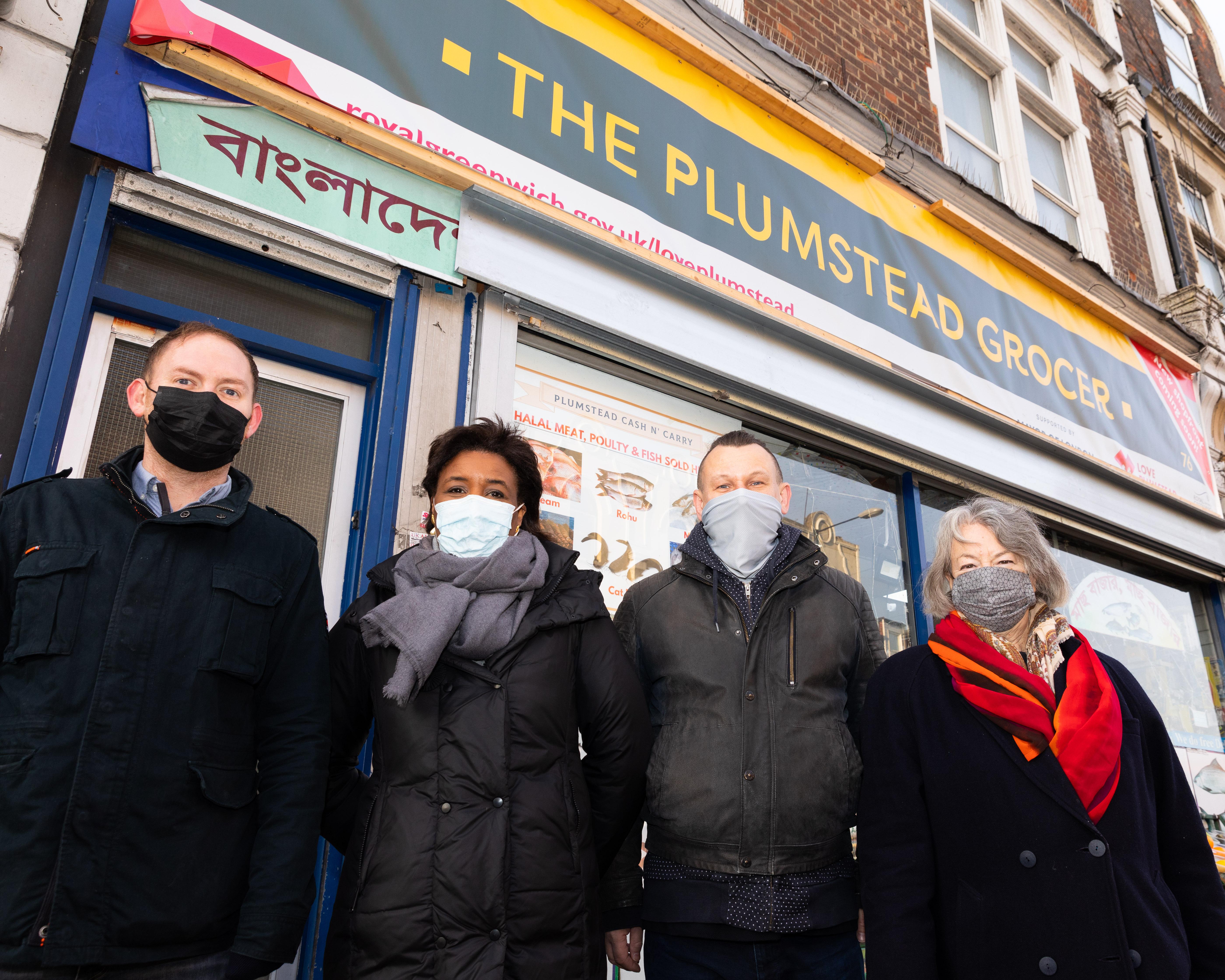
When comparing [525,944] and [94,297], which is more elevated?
[94,297]

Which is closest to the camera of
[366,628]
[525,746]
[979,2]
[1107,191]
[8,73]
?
[525,746]

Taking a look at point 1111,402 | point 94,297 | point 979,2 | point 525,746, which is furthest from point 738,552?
point 979,2

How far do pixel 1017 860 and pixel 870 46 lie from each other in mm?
6497

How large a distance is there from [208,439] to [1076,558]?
6.60 m

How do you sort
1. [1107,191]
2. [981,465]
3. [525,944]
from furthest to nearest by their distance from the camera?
[1107,191], [981,465], [525,944]

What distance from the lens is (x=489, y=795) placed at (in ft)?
6.00

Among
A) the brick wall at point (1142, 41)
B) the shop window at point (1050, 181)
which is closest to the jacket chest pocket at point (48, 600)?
the shop window at point (1050, 181)

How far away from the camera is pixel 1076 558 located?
6.46 metres

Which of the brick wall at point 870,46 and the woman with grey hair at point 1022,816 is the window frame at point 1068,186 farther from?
the woman with grey hair at point 1022,816

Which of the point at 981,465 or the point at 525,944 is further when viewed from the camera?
the point at 981,465

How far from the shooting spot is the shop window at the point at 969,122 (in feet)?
23.5

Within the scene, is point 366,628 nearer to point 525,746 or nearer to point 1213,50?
point 525,746

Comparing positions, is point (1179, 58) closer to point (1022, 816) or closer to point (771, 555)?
point (771, 555)

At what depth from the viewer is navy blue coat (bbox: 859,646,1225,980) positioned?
5.78 ft
